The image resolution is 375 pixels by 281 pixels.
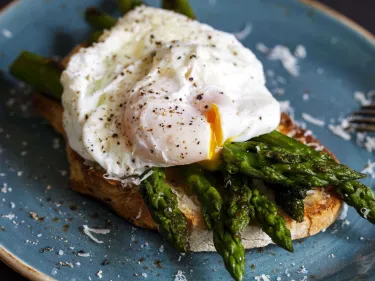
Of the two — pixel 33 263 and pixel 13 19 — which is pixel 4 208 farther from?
pixel 13 19

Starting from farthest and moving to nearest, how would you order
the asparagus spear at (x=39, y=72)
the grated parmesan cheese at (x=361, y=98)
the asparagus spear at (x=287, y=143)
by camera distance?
1. the grated parmesan cheese at (x=361, y=98)
2. the asparagus spear at (x=39, y=72)
3. the asparagus spear at (x=287, y=143)

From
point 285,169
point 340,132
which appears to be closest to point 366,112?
point 340,132

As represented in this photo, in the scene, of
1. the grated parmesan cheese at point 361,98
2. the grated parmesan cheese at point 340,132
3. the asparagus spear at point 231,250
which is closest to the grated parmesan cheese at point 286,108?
the grated parmesan cheese at point 340,132

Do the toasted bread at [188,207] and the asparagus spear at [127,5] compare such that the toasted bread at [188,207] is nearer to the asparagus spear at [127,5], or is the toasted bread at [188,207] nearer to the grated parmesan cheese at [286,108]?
the grated parmesan cheese at [286,108]

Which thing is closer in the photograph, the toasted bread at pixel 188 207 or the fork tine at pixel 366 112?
the toasted bread at pixel 188 207

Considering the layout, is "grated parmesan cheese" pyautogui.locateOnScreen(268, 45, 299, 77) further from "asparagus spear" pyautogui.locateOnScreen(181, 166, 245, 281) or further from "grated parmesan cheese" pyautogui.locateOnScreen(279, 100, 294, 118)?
"asparagus spear" pyautogui.locateOnScreen(181, 166, 245, 281)

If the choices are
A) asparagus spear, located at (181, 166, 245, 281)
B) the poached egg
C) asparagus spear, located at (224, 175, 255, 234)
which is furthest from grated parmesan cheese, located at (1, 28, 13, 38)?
asparagus spear, located at (224, 175, 255, 234)
